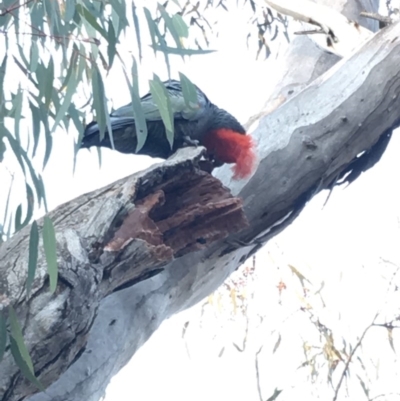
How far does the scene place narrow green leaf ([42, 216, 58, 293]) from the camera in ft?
3.41

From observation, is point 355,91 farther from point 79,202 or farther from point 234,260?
point 79,202

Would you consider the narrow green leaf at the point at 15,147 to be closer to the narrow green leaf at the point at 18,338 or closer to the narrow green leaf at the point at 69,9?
the narrow green leaf at the point at 69,9

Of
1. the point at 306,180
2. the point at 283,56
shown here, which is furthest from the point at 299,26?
the point at 306,180

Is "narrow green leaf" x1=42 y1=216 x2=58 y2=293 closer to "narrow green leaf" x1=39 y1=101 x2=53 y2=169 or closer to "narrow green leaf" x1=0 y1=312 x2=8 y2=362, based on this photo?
"narrow green leaf" x1=0 y1=312 x2=8 y2=362

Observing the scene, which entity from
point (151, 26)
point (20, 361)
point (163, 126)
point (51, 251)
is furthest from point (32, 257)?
point (163, 126)

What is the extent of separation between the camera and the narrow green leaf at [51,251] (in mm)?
1040

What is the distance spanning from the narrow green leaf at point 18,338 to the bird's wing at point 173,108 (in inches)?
31.6

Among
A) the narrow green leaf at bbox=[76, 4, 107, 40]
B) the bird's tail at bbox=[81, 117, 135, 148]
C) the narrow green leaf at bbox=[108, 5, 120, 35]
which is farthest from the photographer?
the bird's tail at bbox=[81, 117, 135, 148]

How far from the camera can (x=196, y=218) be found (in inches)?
53.9

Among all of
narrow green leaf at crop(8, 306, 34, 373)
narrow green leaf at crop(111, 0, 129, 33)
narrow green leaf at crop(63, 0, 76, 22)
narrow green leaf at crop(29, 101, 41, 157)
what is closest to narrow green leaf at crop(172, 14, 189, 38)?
narrow green leaf at crop(111, 0, 129, 33)

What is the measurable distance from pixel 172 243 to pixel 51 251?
36cm

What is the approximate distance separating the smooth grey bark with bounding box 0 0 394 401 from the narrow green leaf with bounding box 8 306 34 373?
0.11 feet

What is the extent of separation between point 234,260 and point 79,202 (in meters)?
0.65

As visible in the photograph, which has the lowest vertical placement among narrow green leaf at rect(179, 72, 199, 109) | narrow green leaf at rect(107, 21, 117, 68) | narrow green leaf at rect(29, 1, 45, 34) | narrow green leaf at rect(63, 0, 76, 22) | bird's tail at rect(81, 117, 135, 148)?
narrow green leaf at rect(179, 72, 199, 109)
